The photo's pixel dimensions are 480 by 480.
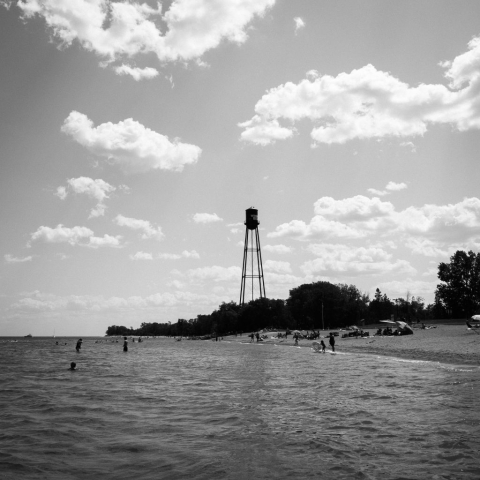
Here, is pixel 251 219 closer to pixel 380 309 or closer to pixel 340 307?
pixel 340 307

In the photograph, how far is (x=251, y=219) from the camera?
362 feet

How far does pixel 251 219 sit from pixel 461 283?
51.1 meters

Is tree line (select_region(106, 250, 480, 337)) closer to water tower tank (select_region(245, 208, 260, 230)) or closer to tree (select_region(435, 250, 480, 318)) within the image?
tree (select_region(435, 250, 480, 318))

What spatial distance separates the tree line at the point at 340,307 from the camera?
10412 cm

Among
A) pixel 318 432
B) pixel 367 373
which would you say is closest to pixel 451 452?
pixel 318 432

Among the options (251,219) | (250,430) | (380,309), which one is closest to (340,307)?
(380,309)

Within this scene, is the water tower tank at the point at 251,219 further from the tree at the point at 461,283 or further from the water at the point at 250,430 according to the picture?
the water at the point at 250,430

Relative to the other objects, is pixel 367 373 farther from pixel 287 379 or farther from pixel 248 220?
pixel 248 220

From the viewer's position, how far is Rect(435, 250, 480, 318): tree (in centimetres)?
10238

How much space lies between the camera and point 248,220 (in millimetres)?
110500

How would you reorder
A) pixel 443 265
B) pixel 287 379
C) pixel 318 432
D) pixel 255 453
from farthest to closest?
pixel 443 265 → pixel 287 379 → pixel 318 432 → pixel 255 453

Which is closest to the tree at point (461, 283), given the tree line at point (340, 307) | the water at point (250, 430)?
the tree line at point (340, 307)

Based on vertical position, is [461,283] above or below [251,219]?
below

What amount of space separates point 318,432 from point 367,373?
662 inches
